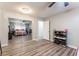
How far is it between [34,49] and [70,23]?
0.86 meters

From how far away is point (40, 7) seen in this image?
152 cm

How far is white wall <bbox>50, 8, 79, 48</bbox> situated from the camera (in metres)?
1.47

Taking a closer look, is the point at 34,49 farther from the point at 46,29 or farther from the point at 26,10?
the point at 26,10

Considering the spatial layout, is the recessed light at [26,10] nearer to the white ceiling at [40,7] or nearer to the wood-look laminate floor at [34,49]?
the white ceiling at [40,7]

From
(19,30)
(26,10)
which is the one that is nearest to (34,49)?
(19,30)

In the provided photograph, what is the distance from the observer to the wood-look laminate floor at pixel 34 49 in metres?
1.47

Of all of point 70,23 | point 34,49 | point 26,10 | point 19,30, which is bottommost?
point 34,49

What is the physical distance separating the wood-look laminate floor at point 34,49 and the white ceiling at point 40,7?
22.5 inches

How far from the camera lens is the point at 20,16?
160 centimetres

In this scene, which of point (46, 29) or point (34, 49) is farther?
point (46, 29)

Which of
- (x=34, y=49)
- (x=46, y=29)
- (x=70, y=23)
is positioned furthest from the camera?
(x=46, y=29)

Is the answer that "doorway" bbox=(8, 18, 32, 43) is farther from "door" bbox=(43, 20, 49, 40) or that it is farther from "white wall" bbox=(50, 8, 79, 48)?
"white wall" bbox=(50, 8, 79, 48)

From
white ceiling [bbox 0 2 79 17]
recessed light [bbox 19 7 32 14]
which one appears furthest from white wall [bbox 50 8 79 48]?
recessed light [bbox 19 7 32 14]

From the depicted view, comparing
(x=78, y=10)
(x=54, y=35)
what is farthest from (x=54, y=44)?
(x=78, y=10)
